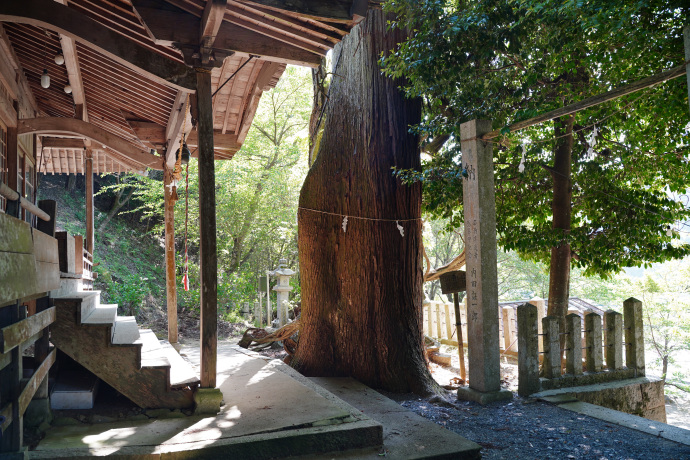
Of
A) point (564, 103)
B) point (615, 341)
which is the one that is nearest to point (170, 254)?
point (564, 103)

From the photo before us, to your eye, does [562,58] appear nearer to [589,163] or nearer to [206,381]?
[589,163]

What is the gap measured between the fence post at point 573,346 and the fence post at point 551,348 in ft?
0.97

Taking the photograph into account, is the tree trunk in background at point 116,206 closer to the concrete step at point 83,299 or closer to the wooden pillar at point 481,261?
the concrete step at point 83,299

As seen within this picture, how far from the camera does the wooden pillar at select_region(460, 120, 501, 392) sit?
5.80 m

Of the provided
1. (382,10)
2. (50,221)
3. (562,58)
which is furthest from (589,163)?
(50,221)

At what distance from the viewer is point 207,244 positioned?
14.7 feet

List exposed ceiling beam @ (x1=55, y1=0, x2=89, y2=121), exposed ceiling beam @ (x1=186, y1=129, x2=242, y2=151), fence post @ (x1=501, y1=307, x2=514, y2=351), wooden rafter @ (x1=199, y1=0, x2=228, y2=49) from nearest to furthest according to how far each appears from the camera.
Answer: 1. wooden rafter @ (x1=199, y1=0, x2=228, y2=49)
2. exposed ceiling beam @ (x1=55, y1=0, x2=89, y2=121)
3. exposed ceiling beam @ (x1=186, y1=129, x2=242, y2=151)
4. fence post @ (x1=501, y1=307, x2=514, y2=351)

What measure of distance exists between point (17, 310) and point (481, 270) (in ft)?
14.8

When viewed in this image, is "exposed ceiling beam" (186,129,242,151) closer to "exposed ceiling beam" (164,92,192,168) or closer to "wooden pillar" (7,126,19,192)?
"exposed ceiling beam" (164,92,192,168)

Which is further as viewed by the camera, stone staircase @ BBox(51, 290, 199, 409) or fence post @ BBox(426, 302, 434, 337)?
fence post @ BBox(426, 302, 434, 337)

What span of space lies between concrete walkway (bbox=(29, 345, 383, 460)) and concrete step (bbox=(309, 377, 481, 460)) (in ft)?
0.56

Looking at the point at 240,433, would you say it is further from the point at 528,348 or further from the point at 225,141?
the point at 225,141

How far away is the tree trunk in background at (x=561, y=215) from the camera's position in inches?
296

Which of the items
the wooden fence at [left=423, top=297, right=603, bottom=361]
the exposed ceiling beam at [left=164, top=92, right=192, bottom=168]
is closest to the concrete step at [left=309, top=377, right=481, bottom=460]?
the exposed ceiling beam at [left=164, top=92, right=192, bottom=168]
